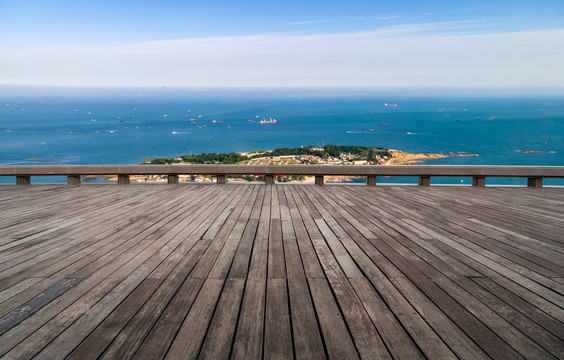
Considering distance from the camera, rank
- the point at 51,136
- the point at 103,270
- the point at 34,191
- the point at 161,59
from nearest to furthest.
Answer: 1. the point at 103,270
2. the point at 34,191
3. the point at 51,136
4. the point at 161,59

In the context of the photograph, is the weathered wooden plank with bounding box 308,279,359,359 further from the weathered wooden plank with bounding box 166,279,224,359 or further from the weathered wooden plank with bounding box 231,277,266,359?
the weathered wooden plank with bounding box 166,279,224,359

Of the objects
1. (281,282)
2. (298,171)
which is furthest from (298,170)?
(281,282)

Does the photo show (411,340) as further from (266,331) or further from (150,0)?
(150,0)

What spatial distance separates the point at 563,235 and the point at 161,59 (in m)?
143

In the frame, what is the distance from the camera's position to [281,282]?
249 centimetres

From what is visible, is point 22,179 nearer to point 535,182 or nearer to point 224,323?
point 224,323

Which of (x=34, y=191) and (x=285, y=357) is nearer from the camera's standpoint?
(x=285, y=357)

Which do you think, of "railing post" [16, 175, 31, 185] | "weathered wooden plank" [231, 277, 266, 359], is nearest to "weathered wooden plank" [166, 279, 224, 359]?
"weathered wooden plank" [231, 277, 266, 359]

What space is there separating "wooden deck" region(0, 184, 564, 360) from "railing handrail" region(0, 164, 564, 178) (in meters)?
1.96

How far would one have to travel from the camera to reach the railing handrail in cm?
679

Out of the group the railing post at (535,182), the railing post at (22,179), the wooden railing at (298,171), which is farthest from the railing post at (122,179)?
the railing post at (535,182)

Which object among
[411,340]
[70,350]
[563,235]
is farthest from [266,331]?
[563,235]

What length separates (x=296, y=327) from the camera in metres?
1.89

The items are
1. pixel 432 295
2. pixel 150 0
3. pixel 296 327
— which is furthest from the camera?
pixel 150 0
